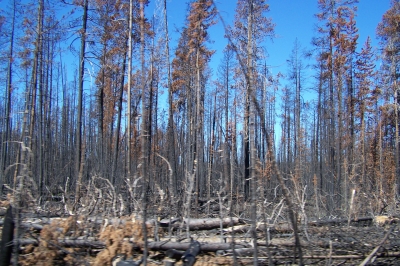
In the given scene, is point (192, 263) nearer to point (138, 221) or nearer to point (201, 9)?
point (138, 221)

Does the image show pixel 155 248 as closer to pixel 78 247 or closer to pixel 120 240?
pixel 120 240

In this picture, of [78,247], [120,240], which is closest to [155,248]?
[120,240]

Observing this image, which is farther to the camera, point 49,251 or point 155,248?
point 155,248

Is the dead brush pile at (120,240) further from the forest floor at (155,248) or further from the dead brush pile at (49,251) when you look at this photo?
the dead brush pile at (49,251)

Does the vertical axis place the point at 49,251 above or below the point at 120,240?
below

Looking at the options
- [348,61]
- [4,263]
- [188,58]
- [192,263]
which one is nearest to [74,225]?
[4,263]

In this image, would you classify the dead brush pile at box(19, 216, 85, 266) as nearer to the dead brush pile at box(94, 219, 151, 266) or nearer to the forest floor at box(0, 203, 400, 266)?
the forest floor at box(0, 203, 400, 266)

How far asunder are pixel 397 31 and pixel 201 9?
36.4ft

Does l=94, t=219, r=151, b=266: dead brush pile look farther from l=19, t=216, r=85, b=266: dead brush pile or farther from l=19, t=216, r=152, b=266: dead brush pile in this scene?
l=19, t=216, r=85, b=266: dead brush pile

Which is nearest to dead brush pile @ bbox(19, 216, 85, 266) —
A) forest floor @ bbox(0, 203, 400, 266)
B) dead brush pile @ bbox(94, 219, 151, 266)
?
forest floor @ bbox(0, 203, 400, 266)

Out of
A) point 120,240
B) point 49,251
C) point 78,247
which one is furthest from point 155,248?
point 49,251

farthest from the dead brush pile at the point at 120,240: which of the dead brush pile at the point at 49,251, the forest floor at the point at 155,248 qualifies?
the dead brush pile at the point at 49,251

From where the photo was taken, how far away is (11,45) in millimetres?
17453

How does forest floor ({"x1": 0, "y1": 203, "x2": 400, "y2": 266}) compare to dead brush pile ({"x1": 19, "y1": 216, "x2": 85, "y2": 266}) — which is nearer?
forest floor ({"x1": 0, "y1": 203, "x2": 400, "y2": 266})
